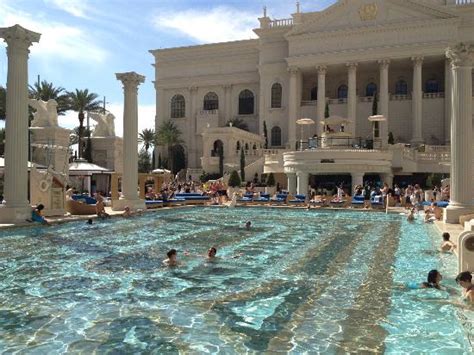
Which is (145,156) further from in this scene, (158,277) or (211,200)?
(158,277)

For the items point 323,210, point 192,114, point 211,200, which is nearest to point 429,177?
point 323,210

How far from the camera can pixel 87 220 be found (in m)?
18.5

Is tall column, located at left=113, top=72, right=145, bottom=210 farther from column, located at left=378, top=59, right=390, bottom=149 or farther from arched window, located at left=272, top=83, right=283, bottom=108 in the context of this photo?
arched window, located at left=272, top=83, right=283, bottom=108

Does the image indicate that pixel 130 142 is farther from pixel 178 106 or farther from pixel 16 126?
pixel 178 106

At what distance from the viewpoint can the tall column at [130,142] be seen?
22781 mm

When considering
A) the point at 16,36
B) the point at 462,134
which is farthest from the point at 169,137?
the point at 462,134

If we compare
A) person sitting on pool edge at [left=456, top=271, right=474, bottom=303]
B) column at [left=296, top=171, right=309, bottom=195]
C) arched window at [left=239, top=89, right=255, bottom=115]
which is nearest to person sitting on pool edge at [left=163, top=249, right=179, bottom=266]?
person sitting on pool edge at [left=456, top=271, right=474, bottom=303]

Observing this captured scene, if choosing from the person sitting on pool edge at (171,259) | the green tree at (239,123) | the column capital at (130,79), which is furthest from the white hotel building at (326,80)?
the person sitting on pool edge at (171,259)

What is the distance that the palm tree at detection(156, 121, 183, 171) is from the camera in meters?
56.3

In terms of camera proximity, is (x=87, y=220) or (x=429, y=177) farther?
(x=429, y=177)

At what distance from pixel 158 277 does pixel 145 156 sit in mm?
55390

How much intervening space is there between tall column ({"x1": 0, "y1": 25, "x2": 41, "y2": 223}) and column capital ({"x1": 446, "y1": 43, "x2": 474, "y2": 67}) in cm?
1426

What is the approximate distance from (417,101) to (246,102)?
19.3 m

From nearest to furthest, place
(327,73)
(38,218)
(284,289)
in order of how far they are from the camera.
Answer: (284,289), (38,218), (327,73)
